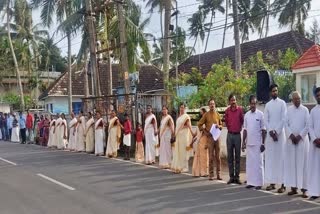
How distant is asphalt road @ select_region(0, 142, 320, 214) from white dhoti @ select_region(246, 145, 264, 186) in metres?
0.31

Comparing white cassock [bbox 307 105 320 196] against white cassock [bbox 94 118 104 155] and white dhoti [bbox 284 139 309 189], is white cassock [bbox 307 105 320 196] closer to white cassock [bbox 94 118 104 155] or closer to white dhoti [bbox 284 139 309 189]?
white dhoti [bbox 284 139 309 189]

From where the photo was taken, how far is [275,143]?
10.7m

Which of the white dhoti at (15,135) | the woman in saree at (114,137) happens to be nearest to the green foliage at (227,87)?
the woman in saree at (114,137)

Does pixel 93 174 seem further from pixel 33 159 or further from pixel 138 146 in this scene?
pixel 33 159

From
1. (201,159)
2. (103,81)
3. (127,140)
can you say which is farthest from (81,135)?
(103,81)

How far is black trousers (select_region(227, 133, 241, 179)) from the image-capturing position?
11.6m

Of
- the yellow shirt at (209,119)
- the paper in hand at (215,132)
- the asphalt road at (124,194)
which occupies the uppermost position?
the yellow shirt at (209,119)

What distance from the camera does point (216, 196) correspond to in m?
9.96

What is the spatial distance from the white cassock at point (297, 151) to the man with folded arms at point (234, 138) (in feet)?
5.11

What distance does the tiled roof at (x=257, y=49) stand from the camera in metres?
31.0

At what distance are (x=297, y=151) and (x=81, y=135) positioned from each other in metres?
12.8

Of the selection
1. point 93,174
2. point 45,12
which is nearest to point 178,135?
point 93,174

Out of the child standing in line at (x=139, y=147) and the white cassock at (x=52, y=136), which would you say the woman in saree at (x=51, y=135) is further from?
the child standing in line at (x=139, y=147)

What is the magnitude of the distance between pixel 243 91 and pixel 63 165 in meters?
7.28
